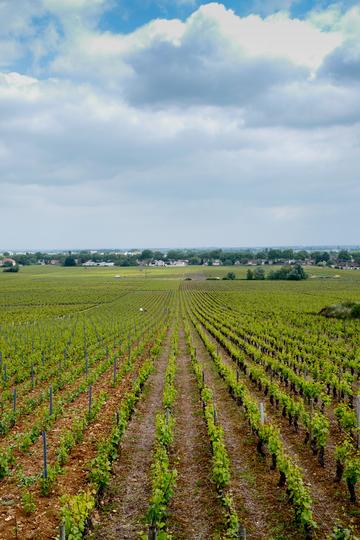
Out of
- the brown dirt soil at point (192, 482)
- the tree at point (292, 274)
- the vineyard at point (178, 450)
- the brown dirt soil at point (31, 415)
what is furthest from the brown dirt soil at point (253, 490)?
the tree at point (292, 274)

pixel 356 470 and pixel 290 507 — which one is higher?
pixel 356 470

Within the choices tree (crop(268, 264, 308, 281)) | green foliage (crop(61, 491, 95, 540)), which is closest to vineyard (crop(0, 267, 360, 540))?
green foliage (crop(61, 491, 95, 540))

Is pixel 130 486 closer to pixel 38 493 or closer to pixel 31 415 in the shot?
pixel 38 493

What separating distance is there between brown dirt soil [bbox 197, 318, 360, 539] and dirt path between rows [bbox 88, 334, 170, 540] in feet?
12.0

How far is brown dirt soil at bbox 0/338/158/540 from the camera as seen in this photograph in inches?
310

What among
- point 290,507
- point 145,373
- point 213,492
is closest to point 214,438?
point 213,492

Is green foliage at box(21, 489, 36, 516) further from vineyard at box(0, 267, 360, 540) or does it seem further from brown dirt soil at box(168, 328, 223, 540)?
brown dirt soil at box(168, 328, 223, 540)

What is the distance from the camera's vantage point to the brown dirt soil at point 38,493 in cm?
788

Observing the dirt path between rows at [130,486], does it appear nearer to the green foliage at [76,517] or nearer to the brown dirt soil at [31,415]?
the green foliage at [76,517]

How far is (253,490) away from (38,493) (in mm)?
4871

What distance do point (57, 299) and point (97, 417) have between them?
5640 cm

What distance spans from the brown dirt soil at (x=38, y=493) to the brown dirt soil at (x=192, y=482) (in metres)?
2.28

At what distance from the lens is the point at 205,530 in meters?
7.90

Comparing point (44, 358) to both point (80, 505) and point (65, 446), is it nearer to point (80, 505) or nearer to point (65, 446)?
point (65, 446)
